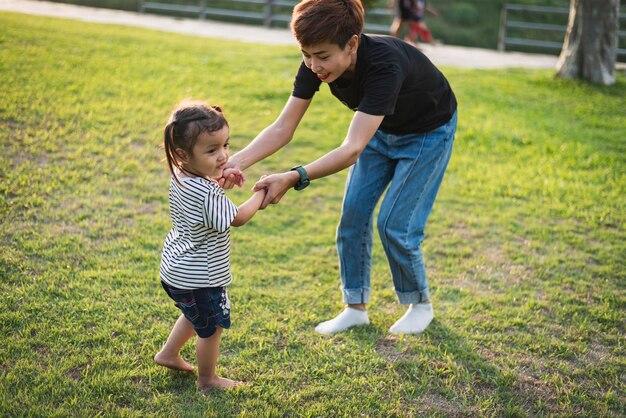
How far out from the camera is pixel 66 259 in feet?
14.0

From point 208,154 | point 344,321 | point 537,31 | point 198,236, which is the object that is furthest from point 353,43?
point 537,31

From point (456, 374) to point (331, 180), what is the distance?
3.39 meters

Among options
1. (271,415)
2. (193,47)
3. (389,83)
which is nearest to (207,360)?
(271,415)

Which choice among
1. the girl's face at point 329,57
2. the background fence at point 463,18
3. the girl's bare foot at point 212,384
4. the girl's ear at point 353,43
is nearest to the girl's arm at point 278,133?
the girl's face at point 329,57

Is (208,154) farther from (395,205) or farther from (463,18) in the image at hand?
(463,18)

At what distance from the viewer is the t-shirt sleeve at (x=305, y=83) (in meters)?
3.35

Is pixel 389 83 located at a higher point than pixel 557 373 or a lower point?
higher

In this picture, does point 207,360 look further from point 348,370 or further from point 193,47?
point 193,47

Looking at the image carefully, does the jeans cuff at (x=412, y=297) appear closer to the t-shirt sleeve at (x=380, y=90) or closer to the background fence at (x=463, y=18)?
the t-shirt sleeve at (x=380, y=90)

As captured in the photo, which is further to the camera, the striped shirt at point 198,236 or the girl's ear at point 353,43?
the girl's ear at point 353,43

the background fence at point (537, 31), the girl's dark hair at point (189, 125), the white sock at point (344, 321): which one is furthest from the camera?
the background fence at point (537, 31)

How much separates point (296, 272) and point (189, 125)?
2.05 metres

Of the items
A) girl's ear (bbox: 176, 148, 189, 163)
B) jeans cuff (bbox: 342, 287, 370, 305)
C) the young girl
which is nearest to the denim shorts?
the young girl

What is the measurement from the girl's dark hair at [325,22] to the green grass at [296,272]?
1.65 meters
